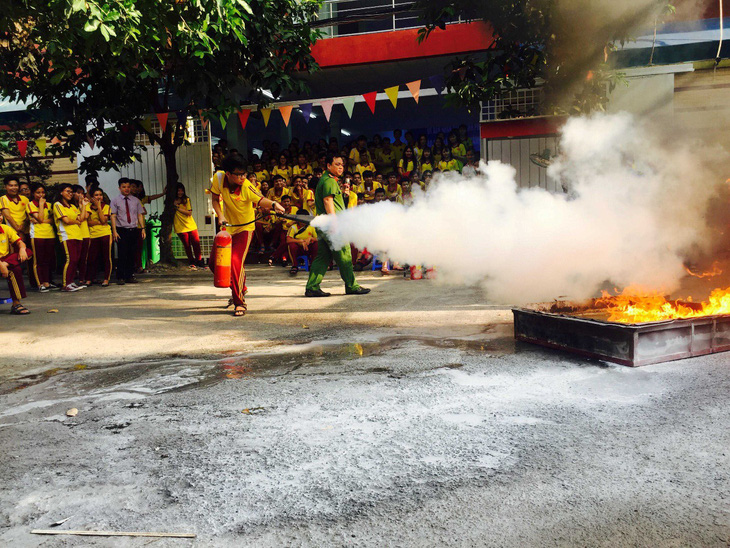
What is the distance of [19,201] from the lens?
11.3 metres

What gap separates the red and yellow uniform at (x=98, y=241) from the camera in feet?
39.0

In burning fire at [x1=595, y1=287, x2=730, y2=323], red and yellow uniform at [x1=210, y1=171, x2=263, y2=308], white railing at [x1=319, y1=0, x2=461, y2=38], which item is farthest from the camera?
white railing at [x1=319, y1=0, x2=461, y2=38]

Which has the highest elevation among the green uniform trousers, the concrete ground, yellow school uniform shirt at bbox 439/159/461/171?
yellow school uniform shirt at bbox 439/159/461/171

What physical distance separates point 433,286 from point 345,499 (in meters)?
7.42

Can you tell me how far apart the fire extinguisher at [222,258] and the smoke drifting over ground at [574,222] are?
1794mm

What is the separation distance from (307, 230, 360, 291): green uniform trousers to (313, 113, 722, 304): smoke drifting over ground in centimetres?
117

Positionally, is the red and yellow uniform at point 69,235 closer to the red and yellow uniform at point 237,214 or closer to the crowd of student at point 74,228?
the crowd of student at point 74,228

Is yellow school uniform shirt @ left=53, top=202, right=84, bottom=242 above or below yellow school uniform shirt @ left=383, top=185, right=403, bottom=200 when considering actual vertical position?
below

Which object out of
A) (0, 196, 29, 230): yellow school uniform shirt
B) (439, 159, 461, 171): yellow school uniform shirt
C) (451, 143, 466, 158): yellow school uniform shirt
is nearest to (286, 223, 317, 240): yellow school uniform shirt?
(439, 159, 461, 171): yellow school uniform shirt

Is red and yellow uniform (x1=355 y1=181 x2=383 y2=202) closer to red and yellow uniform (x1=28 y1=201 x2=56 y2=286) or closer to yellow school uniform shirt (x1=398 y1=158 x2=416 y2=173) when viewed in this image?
yellow school uniform shirt (x1=398 y1=158 x2=416 y2=173)

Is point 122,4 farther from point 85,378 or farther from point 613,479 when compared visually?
point 613,479

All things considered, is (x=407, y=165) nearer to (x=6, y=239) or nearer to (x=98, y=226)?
(x=98, y=226)

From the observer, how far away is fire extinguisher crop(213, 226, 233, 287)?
7941mm

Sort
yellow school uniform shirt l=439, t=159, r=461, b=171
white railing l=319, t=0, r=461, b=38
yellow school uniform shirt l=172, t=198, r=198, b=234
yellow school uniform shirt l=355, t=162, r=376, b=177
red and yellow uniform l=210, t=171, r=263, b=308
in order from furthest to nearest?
1. yellow school uniform shirt l=355, t=162, r=376, b=177
2. white railing l=319, t=0, r=461, b=38
3. yellow school uniform shirt l=172, t=198, r=198, b=234
4. yellow school uniform shirt l=439, t=159, r=461, b=171
5. red and yellow uniform l=210, t=171, r=263, b=308
